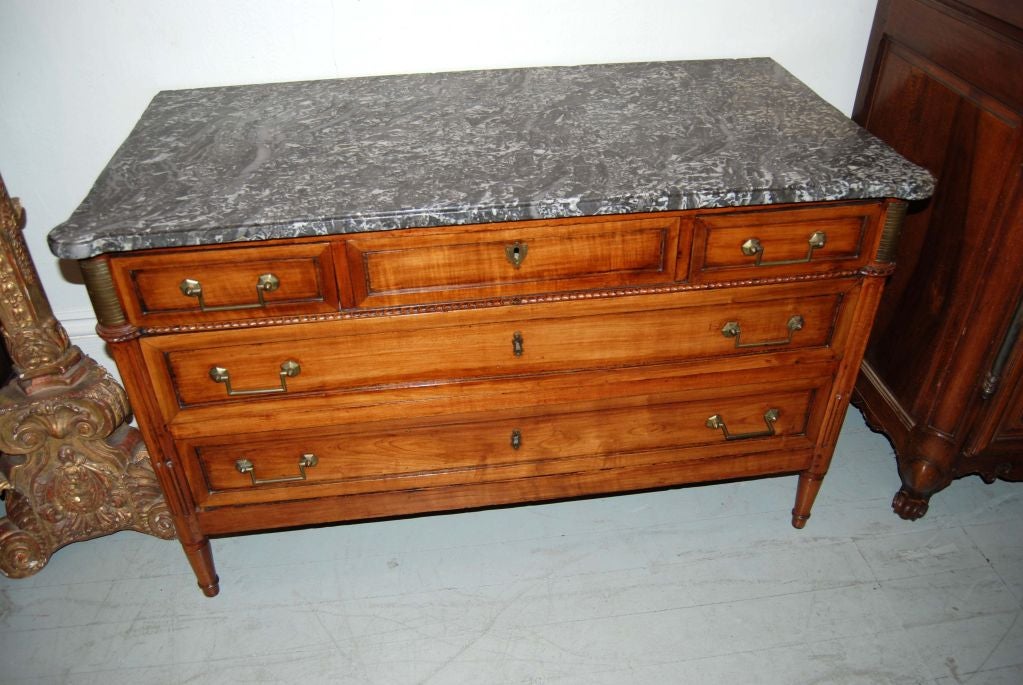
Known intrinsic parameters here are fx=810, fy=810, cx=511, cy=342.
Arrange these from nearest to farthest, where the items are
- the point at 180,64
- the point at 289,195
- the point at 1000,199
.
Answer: the point at 289,195 → the point at 1000,199 → the point at 180,64

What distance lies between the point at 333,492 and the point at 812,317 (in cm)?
118

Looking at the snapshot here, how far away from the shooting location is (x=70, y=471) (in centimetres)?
212

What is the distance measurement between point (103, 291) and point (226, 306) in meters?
0.22

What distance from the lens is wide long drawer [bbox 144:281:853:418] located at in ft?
5.52

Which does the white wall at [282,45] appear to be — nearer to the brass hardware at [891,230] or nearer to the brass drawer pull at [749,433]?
the brass hardware at [891,230]

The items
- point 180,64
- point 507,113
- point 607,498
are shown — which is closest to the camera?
point 507,113

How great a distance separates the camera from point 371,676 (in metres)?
1.92

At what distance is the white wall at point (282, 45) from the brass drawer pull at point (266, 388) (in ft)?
3.05

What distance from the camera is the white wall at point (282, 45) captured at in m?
2.09

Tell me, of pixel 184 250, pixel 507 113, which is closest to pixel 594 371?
pixel 507 113

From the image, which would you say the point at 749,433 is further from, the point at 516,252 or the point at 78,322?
the point at 78,322

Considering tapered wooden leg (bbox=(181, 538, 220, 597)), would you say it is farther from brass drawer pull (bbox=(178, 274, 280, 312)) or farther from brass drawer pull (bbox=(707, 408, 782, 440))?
brass drawer pull (bbox=(707, 408, 782, 440))

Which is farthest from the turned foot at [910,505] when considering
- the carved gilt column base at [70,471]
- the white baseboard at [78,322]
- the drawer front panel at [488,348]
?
the white baseboard at [78,322]

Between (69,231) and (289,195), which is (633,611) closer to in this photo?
(289,195)
